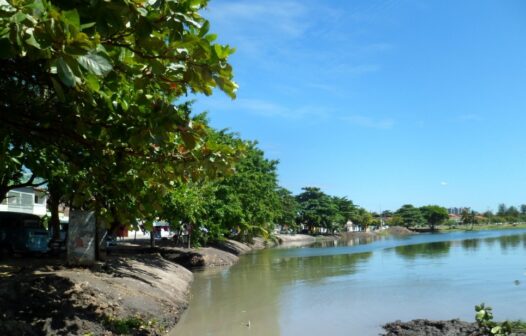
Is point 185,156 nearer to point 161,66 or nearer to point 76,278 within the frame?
point 161,66

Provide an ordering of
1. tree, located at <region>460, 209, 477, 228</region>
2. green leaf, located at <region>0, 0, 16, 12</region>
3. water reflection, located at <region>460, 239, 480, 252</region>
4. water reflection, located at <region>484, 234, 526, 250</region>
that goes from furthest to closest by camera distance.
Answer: tree, located at <region>460, 209, 477, 228</region> → water reflection, located at <region>484, 234, 526, 250</region> → water reflection, located at <region>460, 239, 480, 252</region> → green leaf, located at <region>0, 0, 16, 12</region>

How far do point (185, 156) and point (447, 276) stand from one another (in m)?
21.4

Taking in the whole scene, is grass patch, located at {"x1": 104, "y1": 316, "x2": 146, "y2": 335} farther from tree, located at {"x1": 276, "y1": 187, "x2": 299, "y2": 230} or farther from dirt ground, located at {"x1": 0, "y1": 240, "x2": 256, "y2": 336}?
tree, located at {"x1": 276, "y1": 187, "x2": 299, "y2": 230}

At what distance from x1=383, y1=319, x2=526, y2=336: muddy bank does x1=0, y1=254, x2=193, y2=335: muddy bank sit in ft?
18.9

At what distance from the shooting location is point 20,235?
20562 mm

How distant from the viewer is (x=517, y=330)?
35.7 ft

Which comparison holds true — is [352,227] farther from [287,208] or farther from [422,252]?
[422,252]

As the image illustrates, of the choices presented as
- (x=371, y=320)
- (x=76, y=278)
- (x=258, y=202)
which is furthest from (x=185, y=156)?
(x=258, y=202)

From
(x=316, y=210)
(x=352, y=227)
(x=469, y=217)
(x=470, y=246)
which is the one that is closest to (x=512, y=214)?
(x=469, y=217)

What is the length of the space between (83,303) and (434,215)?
13332cm

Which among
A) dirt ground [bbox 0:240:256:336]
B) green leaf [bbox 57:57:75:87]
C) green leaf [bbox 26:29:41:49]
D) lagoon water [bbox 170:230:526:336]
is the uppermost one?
green leaf [bbox 26:29:41:49]

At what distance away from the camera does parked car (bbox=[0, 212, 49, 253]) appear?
20.5 meters

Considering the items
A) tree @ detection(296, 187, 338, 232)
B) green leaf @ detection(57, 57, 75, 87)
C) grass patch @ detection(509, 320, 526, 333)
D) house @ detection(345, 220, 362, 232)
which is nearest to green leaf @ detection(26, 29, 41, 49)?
green leaf @ detection(57, 57, 75, 87)

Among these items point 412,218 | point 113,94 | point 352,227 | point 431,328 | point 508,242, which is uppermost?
point 113,94
